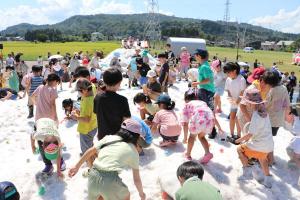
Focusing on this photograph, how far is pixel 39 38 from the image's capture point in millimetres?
110375

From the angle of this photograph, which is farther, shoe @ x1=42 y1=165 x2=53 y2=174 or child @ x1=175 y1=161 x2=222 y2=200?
shoe @ x1=42 y1=165 x2=53 y2=174

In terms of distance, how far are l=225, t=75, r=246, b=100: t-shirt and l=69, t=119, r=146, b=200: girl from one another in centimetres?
383

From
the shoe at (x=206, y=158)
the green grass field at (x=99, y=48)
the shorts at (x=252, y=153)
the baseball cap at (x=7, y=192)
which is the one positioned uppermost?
the baseball cap at (x=7, y=192)

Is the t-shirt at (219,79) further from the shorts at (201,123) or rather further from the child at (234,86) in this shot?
the shorts at (201,123)

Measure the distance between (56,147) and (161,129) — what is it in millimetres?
2232

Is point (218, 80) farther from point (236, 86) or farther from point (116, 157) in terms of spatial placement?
point (116, 157)

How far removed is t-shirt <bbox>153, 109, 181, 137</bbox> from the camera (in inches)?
270

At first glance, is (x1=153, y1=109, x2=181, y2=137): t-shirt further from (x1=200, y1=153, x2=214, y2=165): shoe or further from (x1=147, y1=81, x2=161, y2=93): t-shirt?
(x1=147, y1=81, x2=161, y2=93): t-shirt

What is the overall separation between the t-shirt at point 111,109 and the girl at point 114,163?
0.76 metres

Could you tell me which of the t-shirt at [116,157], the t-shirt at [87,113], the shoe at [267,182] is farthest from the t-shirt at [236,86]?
the t-shirt at [116,157]

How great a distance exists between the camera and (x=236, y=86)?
721cm

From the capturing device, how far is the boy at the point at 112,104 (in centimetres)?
462

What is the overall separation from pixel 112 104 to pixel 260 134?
7.88 ft

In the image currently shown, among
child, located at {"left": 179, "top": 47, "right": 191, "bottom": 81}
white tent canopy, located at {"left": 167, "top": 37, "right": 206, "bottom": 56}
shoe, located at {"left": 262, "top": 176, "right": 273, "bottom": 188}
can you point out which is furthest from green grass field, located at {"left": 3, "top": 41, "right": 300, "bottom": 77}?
shoe, located at {"left": 262, "top": 176, "right": 273, "bottom": 188}
